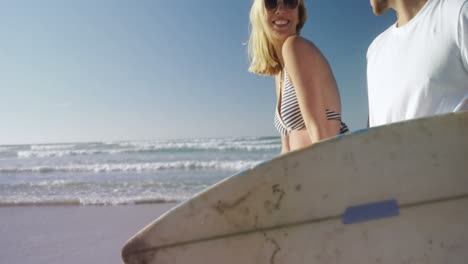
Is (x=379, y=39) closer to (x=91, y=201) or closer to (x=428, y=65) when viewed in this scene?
(x=428, y=65)

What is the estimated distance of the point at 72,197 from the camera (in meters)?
7.23

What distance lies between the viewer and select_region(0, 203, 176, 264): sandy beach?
4171 millimetres

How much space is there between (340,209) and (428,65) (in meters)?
0.64

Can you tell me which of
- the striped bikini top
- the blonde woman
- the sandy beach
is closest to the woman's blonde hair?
the blonde woman

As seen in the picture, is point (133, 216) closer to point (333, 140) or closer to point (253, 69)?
point (253, 69)

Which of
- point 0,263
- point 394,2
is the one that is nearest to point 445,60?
point 394,2

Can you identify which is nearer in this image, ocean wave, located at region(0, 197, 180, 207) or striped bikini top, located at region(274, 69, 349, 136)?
striped bikini top, located at region(274, 69, 349, 136)

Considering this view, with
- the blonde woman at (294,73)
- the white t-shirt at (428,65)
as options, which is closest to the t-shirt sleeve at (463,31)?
the white t-shirt at (428,65)

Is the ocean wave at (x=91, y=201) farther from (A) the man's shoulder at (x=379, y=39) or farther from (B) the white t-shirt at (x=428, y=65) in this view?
(B) the white t-shirt at (x=428, y=65)

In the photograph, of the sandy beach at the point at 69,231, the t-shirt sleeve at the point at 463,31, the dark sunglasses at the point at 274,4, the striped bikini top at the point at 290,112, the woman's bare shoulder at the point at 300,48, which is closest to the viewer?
the t-shirt sleeve at the point at 463,31

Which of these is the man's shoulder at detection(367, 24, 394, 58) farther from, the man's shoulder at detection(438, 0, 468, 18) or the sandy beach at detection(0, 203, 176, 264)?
the sandy beach at detection(0, 203, 176, 264)

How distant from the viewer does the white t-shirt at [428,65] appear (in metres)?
1.30

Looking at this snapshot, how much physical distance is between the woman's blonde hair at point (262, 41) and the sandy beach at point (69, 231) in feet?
9.23

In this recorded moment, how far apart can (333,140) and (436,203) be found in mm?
438
